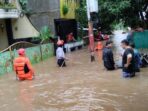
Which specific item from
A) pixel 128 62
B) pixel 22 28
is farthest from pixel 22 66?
pixel 22 28

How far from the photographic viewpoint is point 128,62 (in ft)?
40.4

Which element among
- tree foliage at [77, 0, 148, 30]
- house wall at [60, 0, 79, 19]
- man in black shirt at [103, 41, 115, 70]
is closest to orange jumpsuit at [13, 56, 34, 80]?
man in black shirt at [103, 41, 115, 70]

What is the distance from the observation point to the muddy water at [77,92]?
927 cm

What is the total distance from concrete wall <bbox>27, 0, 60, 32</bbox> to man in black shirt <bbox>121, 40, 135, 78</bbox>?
53.3ft

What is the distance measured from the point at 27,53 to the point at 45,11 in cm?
953

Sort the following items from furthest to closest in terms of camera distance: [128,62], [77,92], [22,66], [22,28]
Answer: [22,28], [22,66], [128,62], [77,92]

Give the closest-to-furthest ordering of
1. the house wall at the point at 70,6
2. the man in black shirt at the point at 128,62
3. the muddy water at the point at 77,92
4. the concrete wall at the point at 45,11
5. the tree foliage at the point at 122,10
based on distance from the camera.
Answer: the muddy water at the point at 77,92
the man in black shirt at the point at 128,62
the tree foliage at the point at 122,10
the concrete wall at the point at 45,11
the house wall at the point at 70,6

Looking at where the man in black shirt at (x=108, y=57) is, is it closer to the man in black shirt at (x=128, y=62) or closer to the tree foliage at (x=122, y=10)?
the man in black shirt at (x=128, y=62)

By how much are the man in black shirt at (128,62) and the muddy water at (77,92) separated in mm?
249

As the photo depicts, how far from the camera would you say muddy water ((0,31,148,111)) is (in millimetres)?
9273

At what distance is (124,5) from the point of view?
2425 centimetres

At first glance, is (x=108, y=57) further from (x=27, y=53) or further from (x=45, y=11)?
(x=45, y=11)

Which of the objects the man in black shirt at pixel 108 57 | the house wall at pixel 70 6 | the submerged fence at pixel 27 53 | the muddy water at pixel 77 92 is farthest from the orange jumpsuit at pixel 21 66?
the house wall at pixel 70 6

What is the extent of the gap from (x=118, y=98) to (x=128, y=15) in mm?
17366
